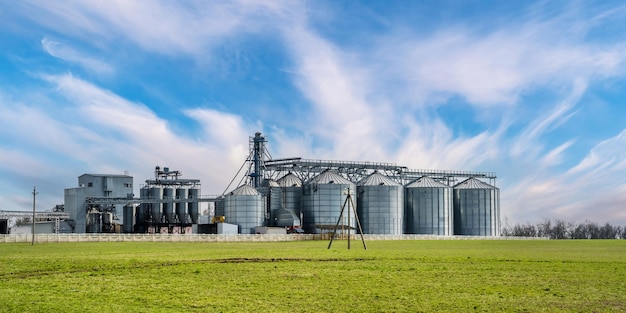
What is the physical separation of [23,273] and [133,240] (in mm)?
58423

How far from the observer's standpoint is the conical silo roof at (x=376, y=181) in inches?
5871

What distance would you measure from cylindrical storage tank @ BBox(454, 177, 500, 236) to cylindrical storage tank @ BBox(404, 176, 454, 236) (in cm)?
605

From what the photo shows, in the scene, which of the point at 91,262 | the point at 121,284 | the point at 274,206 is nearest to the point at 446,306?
the point at 121,284

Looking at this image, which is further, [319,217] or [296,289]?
[319,217]

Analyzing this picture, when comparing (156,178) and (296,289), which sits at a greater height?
(156,178)

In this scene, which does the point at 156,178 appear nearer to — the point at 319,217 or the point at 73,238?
the point at 319,217

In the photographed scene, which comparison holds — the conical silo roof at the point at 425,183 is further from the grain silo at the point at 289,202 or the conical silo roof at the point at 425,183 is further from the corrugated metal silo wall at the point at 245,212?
the corrugated metal silo wall at the point at 245,212

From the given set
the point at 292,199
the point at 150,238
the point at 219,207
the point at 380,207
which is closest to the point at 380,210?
the point at 380,207

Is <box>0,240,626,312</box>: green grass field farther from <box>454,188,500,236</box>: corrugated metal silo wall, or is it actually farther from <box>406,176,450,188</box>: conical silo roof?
<box>454,188,500,236</box>: corrugated metal silo wall

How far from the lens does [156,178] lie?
173 metres

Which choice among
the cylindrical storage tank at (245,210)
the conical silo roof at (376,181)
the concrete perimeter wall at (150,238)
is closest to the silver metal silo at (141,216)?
the cylindrical storage tank at (245,210)

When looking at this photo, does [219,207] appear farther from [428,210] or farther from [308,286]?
[308,286]

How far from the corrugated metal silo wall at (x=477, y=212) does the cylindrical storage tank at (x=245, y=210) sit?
51.1m

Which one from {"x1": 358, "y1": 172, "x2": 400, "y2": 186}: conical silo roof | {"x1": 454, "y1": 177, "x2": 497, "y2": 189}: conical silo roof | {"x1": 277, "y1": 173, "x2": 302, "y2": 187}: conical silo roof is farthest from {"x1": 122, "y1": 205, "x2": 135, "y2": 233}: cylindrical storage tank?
{"x1": 454, "y1": 177, "x2": 497, "y2": 189}: conical silo roof
